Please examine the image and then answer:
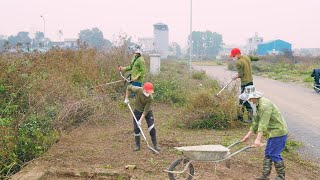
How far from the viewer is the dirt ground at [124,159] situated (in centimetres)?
600

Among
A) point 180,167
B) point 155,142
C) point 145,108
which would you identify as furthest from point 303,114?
point 180,167

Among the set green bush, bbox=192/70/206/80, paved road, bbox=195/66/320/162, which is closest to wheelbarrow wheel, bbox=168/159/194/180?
paved road, bbox=195/66/320/162

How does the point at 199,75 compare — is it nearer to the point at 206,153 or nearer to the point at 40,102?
the point at 40,102

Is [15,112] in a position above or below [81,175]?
above

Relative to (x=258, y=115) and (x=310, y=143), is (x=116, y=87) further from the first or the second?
(x=258, y=115)

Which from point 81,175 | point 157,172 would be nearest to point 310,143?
point 157,172

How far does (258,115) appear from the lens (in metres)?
5.59

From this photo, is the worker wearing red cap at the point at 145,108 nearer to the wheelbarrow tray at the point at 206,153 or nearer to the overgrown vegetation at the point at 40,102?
the overgrown vegetation at the point at 40,102

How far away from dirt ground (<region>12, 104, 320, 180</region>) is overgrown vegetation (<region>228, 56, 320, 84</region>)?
15118 mm

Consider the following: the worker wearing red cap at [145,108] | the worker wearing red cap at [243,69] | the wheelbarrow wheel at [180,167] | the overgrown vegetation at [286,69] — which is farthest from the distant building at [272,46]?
the wheelbarrow wheel at [180,167]

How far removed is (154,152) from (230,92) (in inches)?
135

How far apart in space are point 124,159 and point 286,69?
1071 inches

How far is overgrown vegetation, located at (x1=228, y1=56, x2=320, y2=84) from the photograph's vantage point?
25.1 metres

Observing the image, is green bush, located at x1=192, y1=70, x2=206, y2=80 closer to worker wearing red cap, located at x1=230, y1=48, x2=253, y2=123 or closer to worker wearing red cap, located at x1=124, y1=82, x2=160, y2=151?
worker wearing red cap, located at x1=230, y1=48, x2=253, y2=123
